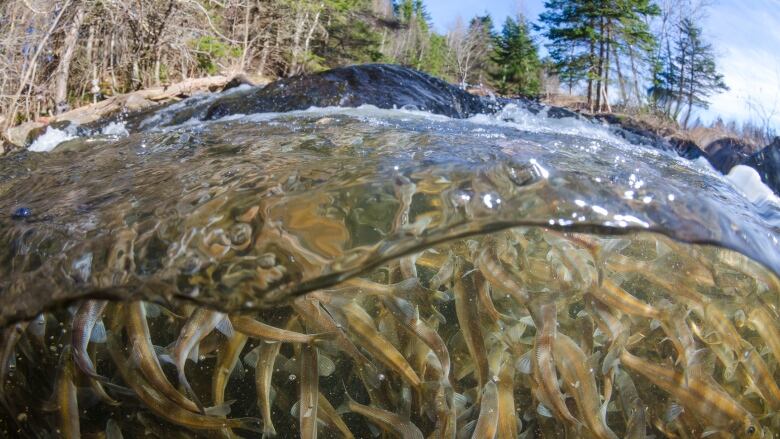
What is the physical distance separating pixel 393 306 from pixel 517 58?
4377 cm

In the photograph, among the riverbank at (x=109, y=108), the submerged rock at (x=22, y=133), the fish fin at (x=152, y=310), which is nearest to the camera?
the fish fin at (x=152, y=310)

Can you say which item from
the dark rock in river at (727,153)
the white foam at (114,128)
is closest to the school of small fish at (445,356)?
the white foam at (114,128)

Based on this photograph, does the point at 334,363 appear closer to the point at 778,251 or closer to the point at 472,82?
the point at 778,251

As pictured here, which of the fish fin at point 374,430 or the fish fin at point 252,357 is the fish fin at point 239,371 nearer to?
the fish fin at point 252,357

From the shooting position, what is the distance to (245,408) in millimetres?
1904

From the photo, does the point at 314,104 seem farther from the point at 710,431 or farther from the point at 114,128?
the point at 710,431

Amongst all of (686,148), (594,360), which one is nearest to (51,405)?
(594,360)

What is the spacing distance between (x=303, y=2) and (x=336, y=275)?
26.6 meters

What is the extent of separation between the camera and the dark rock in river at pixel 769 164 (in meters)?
9.73

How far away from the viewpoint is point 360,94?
7.59 meters

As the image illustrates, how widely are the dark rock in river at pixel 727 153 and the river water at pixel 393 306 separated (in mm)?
11321

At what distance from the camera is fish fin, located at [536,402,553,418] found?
70.6 inches

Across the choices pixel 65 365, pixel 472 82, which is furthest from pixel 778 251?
pixel 472 82

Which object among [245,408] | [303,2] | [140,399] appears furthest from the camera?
[303,2]
